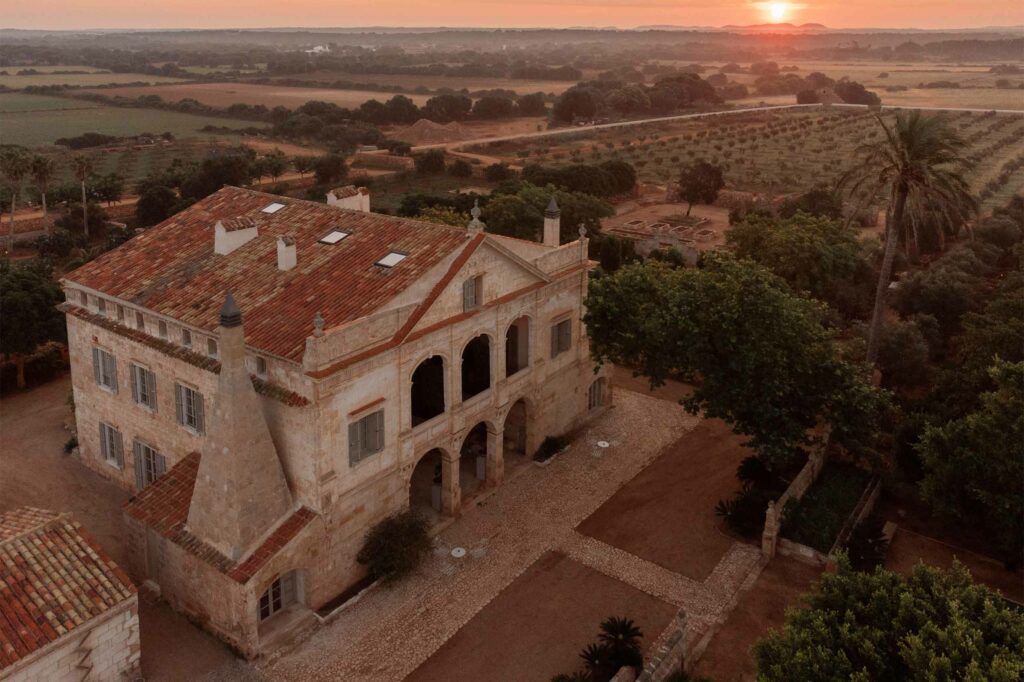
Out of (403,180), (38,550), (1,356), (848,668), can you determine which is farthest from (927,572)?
(403,180)

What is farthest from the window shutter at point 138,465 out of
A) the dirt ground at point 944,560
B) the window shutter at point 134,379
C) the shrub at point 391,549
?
the dirt ground at point 944,560

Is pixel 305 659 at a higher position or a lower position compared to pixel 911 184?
lower

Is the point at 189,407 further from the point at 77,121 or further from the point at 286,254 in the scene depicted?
the point at 77,121

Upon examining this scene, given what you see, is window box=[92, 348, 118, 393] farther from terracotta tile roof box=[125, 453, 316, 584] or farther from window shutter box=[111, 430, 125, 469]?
terracotta tile roof box=[125, 453, 316, 584]

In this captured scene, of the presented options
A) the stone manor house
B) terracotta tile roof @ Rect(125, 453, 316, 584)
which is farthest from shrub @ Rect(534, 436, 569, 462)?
terracotta tile roof @ Rect(125, 453, 316, 584)

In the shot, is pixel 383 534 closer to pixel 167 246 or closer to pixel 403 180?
pixel 167 246

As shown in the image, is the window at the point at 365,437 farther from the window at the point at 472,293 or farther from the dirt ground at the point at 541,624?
the dirt ground at the point at 541,624

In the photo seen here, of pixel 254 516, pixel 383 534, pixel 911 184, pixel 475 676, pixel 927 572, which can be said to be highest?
pixel 911 184

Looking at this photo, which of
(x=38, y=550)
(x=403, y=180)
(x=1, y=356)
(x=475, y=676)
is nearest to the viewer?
(x=38, y=550)
